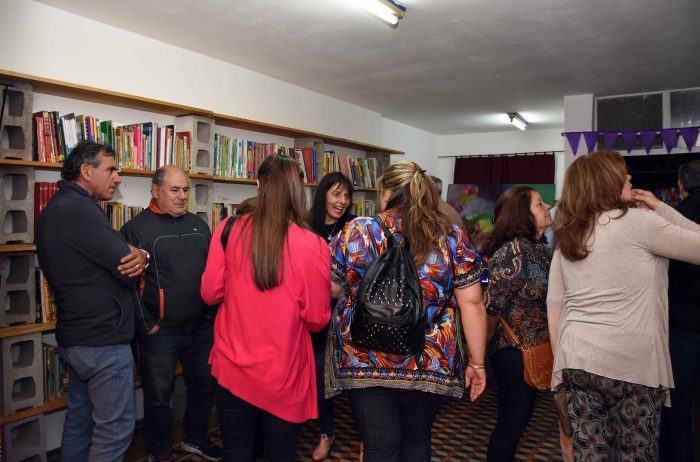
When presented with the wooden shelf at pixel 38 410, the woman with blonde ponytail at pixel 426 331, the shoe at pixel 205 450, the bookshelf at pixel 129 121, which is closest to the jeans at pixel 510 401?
the woman with blonde ponytail at pixel 426 331

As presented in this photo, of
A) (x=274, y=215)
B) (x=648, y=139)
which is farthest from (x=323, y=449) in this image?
(x=648, y=139)

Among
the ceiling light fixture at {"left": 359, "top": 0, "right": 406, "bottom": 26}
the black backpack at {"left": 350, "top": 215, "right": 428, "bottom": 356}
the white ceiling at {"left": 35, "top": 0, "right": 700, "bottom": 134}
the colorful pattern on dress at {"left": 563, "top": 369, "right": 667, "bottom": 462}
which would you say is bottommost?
the colorful pattern on dress at {"left": 563, "top": 369, "right": 667, "bottom": 462}

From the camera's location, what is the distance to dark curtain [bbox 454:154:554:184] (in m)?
7.83

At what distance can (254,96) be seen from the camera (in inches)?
190

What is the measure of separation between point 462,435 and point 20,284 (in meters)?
2.83

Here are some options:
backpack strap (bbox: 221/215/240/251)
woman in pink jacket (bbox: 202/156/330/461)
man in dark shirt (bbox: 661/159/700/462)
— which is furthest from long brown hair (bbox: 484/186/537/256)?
backpack strap (bbox: 221/215/240/251)

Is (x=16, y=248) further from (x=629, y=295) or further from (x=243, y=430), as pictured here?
(x=629, y=295)

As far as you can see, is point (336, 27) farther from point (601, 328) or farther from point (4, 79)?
point (601, 328)

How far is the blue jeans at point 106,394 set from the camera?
2.17m

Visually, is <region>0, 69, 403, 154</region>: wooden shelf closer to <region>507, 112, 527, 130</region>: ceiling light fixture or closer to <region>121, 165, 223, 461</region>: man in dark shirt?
<region>121, 165, 223, 461</region>: man in dark shirt

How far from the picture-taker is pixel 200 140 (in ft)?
13.0

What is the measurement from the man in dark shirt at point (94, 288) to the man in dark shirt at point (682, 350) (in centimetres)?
241

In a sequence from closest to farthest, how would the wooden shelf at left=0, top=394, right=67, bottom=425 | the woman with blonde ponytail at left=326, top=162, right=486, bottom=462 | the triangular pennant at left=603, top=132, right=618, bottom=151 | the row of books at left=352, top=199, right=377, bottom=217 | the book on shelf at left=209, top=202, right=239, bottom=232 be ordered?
the woman with blonde ponytail at left=326, top=162, right=486, bottom=462, the wooden shelf at left=0, top=394, right=67, bottom=425, the book on shelf at left=209, top=202, right=239, bottom=232, the triangular pennant at left=603, top=132, right=618, bottom=151, the row of books at left=352, top=199, right=377, bottom=217

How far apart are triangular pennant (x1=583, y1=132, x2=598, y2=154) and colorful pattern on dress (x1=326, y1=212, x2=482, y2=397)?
4518 millimetres
